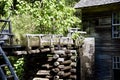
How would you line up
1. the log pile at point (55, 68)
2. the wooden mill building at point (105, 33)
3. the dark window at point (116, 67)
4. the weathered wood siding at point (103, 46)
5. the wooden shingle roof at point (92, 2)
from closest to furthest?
the log pile at point (55, 68) → the wooden shingle roof at point (92, 2) → the dark window at point (116, 67) → the wooden mill building at point (105, 33) → the weathered wood siding at point (103, 46)

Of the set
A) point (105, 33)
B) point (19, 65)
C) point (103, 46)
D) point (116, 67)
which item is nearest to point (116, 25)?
point (105, 33)

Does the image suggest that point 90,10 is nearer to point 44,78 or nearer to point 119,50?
point 119,50

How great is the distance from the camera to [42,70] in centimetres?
1766

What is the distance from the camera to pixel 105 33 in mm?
21078

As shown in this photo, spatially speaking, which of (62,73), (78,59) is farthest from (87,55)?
(62,73)

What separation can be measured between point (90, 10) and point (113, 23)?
2000 millimetres

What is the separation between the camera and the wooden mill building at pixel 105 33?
2047cm

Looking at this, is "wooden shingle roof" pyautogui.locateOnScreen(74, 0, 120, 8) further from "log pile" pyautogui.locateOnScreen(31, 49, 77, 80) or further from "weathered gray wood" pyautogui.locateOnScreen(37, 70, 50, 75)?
"weathered gray wood" pyautogui.locateOnScreen(37, 70, 50, 75)

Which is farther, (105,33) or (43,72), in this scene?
(105,33)

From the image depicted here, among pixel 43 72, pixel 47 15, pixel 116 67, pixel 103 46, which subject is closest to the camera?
pixel 43 72

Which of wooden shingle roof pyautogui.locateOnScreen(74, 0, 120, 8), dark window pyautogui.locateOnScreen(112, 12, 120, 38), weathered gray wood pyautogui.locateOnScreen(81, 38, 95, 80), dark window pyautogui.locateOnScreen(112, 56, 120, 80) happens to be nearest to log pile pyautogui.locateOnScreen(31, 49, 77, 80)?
weathered gray wood pyautogui.locateOnScreen(81, 38, 95, 80)

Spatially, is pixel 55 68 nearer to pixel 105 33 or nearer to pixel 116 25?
pixel 105 33

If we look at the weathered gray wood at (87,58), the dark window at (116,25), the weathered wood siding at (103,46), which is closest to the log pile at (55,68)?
the weathered gray wood at (87,58)

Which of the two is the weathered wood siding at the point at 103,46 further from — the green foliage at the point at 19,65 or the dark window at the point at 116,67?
the green foliage at the point at 19,65
